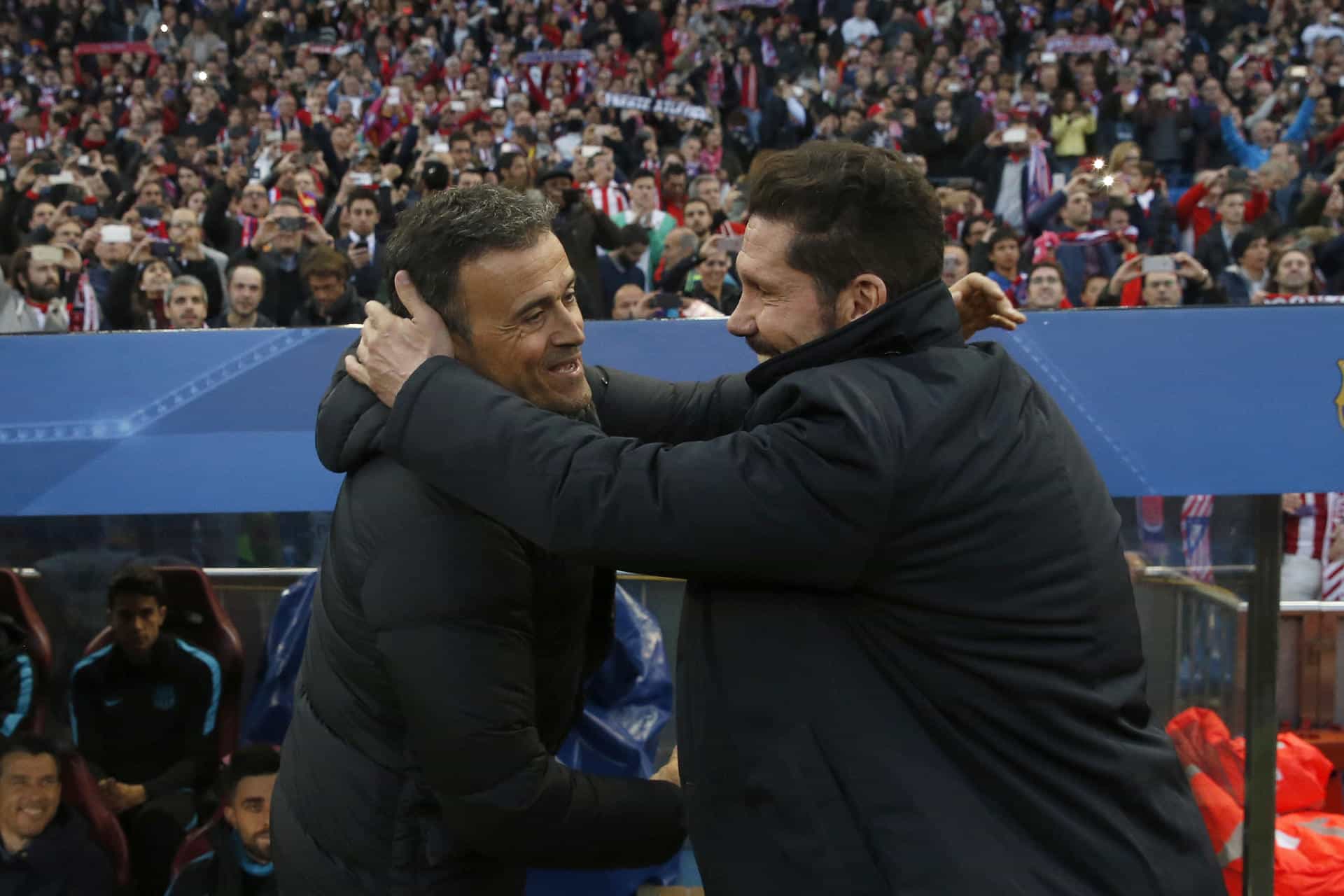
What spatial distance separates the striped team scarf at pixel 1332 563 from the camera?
3.50 m

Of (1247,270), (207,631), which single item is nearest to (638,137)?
(1247,270)

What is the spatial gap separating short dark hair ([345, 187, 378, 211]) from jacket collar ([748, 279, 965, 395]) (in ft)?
20.4

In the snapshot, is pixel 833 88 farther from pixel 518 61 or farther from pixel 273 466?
pixel 273 466

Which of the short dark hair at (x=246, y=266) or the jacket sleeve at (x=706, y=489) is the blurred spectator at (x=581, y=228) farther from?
the jacket sleeve at (x=706, y=489)

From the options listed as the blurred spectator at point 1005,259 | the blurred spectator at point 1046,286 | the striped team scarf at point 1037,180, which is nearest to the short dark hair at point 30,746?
the blurred spectator at point 1046,286

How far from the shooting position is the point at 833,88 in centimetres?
1295

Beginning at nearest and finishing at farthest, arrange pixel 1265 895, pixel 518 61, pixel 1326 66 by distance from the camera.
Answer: pixel 1265 895, pixel 1326 66, pixel 518 61

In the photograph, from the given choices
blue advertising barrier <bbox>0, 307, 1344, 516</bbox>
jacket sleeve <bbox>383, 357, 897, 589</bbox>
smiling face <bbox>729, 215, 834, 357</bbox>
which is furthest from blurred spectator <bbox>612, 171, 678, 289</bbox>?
jacket sleeve <bbox>383, 357, 897, 589</bbox>

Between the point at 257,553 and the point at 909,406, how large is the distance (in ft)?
8.23

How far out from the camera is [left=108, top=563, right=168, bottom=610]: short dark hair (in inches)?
131

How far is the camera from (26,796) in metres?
3.01

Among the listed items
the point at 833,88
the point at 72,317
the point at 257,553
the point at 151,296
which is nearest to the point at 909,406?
the point at 257,553

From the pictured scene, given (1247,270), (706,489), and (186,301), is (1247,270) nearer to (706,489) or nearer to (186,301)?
(186,301)

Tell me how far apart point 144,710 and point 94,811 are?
1.25 ft
